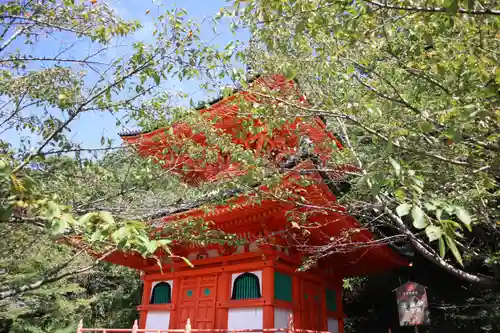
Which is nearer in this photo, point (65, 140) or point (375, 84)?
point (65, 140)

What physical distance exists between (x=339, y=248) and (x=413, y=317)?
220 cm

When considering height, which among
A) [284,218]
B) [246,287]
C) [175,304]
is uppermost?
[284,218]

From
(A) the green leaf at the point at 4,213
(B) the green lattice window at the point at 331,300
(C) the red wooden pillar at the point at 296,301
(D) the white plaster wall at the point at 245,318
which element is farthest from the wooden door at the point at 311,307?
(A) the green leaf at the point at 4,213

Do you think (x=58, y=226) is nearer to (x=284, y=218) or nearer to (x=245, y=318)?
(x=284, y=218)

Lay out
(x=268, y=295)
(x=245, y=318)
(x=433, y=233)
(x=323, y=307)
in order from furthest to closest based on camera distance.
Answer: (x=323, y=307) < (x=245, y=318) < (x=268, y=295) < (x=433, y=233)

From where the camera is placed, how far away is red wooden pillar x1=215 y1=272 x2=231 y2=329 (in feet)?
21.0

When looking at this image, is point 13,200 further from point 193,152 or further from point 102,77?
point 193,152

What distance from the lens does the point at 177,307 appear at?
706cm

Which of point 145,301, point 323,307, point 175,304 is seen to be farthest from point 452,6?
point 145,301

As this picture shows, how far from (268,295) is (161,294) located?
264cm

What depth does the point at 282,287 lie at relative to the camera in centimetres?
652

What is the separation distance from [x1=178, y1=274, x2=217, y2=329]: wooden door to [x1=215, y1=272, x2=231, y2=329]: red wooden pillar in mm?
77

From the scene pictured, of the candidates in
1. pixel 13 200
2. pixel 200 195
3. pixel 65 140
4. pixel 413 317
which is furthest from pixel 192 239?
pixel 413 317

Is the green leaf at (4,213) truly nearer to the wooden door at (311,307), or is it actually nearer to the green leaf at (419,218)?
the green leaf at (419,218)
